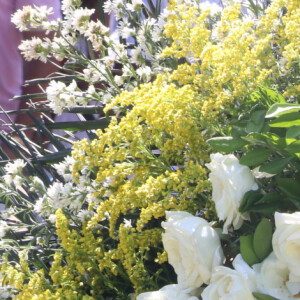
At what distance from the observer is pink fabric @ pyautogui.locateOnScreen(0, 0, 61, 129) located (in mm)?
1282

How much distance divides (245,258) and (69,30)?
41cm

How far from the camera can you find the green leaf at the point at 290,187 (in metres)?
0.33

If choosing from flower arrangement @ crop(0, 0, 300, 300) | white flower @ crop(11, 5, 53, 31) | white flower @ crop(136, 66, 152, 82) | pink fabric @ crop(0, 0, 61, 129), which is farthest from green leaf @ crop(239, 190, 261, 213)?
pink fabric @ crop(0, 0, 61, 129)

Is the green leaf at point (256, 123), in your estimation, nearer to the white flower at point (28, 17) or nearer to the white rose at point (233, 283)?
the white rose at point (233, 283)

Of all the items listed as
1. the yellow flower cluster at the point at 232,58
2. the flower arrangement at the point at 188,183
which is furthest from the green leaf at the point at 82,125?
the yellow flower cluster at the point at 232,58

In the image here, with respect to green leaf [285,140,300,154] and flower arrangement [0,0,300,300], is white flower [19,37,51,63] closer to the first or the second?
flower arrangement [0,0,300,300]

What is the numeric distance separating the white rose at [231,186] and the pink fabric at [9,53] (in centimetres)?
99

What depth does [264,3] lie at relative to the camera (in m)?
0.70

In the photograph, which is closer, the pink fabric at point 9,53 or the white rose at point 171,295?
the white rose at point 171,295

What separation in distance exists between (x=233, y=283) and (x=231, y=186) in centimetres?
6

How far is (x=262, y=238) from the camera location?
317 mm

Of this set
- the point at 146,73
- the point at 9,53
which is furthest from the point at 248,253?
the point at 9,53

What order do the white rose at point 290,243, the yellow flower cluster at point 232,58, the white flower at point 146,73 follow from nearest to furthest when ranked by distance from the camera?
the white rose at point 290,243
the yellow flower cluster at point 232,58
the white flower at point 146,73

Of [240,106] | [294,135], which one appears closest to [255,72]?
[240,106]
